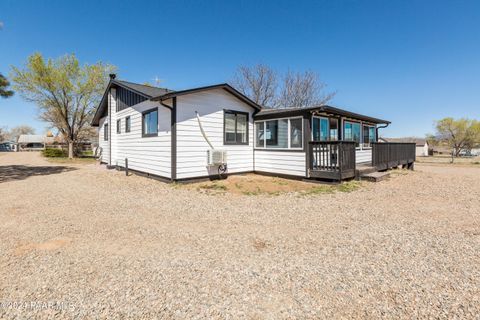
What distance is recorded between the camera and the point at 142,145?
32.4 ft

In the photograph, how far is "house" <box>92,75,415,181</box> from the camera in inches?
317

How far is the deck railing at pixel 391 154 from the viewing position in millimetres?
10453

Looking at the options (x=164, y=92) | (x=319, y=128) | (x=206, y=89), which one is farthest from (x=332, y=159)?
(x=164, y=92)

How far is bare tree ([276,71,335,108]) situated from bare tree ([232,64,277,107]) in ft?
3.84

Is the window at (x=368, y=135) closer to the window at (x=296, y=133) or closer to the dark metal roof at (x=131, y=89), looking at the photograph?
the window at (x=296, y=133)

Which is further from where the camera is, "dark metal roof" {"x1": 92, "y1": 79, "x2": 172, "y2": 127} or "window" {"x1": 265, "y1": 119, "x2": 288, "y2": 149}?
"window" {"x1": 265, "y1": 119, "x2": 288, "y2": 149}

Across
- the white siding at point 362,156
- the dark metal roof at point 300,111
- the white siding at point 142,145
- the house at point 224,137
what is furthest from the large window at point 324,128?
the white siding at point 142,145

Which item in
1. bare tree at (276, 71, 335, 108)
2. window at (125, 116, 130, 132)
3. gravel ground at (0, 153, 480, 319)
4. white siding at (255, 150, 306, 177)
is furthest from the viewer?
bare tree at (276, 71, 335, 108)

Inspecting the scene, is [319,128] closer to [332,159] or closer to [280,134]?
[280,134]

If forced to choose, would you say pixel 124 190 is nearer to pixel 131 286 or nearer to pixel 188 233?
pixel 188 233

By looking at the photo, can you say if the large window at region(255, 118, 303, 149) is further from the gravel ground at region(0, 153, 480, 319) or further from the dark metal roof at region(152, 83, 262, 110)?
the gravel ground at region(0, 153, 480, 319)

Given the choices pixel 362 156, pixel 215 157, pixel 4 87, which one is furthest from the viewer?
pixel 362 156

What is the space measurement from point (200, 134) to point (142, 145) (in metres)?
3.03

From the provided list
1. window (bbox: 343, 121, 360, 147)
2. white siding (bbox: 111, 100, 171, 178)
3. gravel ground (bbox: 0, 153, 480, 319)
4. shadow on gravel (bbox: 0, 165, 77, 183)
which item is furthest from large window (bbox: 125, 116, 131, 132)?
window (bbox: 343, 121, 360, 147)
